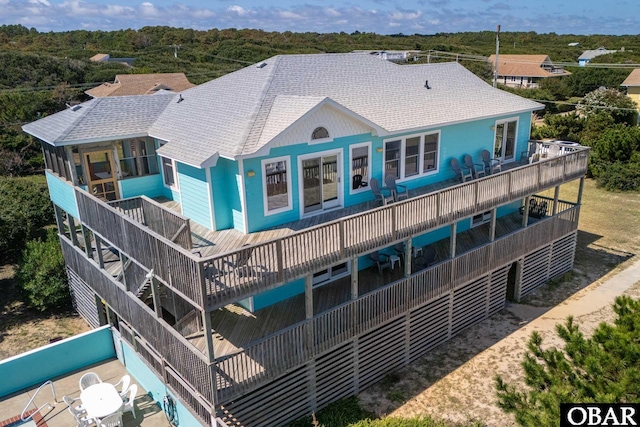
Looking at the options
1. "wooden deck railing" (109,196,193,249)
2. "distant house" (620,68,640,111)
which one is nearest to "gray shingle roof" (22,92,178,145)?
"wooden deck railing" (109,196,193,249)

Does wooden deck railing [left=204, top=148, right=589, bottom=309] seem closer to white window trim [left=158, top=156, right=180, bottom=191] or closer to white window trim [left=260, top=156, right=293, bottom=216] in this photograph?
white window trim [left=260, top=156, right=293, bottom=216]

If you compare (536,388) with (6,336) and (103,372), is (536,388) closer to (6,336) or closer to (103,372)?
(103,372)

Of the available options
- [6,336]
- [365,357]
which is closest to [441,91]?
[365,357]

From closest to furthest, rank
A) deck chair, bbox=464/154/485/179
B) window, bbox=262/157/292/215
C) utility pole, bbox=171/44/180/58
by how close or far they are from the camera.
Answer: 1. window, bbox=262/157/292/215
2. deck chair, bbox=464/154/485/179
3. utility pole, bbox=171/44/180/58

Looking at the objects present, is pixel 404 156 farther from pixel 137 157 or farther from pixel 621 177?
pixel 621 177

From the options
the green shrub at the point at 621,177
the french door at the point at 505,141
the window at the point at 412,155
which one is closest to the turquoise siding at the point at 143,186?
the window at the point at 412,155

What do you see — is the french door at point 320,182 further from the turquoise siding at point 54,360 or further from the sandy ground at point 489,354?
the turquoise siding at point 54,360
